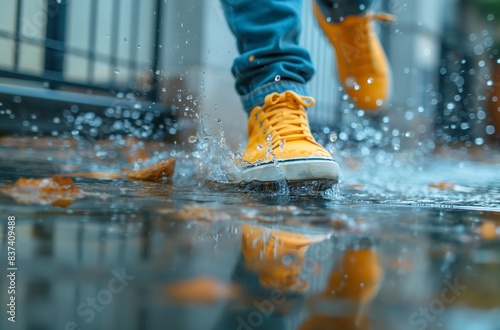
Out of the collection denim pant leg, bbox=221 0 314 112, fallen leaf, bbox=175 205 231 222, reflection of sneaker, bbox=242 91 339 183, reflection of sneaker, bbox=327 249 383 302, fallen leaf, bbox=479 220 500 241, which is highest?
denim pant leg, bbox=221 0 314 112

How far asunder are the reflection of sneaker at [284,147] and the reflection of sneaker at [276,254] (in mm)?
361

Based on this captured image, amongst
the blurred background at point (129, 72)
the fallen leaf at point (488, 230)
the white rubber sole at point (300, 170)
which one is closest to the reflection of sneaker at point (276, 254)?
the fallen leaf at point (488, 230)

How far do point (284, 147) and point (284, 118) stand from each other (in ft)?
0.32

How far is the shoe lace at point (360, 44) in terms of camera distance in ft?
7.00

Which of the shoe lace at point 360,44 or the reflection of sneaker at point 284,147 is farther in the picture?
the shoe lace at point 360,44

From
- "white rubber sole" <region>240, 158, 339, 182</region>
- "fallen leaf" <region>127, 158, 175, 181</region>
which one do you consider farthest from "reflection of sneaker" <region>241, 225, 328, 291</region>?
"fallen leaf" <region>127, 158, 175, 181</region>

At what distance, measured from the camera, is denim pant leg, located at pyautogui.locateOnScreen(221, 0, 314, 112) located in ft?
4.18

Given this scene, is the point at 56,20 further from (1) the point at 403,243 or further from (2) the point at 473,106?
(2) the point at 473,106

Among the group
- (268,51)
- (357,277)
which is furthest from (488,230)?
(268,51)

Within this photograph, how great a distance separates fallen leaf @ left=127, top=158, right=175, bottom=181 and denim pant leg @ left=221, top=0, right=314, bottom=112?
0.78 feet

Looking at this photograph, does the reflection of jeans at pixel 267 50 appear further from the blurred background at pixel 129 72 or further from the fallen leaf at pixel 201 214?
the blurred background at pixel 129 72

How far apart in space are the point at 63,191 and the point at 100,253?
1.36 feet

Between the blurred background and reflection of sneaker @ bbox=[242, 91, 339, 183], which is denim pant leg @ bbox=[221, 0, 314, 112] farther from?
the blurred background

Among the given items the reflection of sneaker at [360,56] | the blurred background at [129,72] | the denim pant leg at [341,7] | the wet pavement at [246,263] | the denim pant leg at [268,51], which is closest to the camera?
the wet pavement at [246,263]
